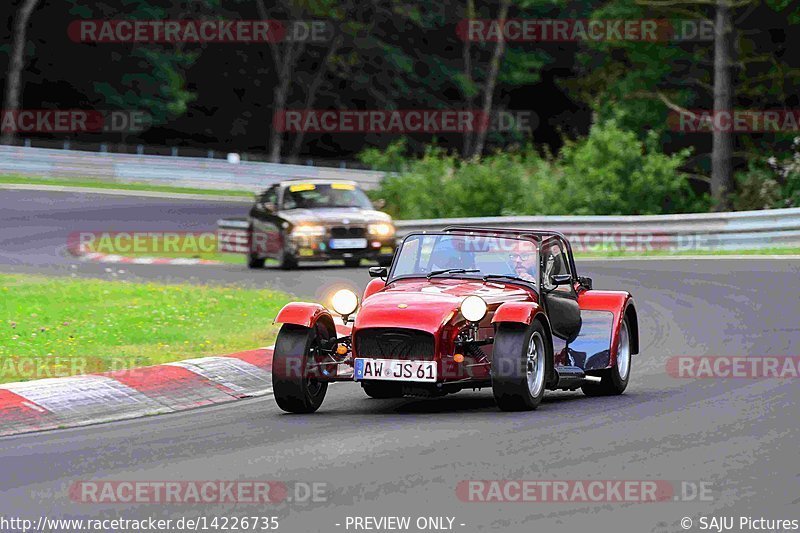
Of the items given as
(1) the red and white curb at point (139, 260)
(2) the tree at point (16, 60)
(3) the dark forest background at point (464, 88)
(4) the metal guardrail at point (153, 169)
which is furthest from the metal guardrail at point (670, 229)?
(2) the tree at point (16, 60)

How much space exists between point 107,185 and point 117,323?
2926 centimetres

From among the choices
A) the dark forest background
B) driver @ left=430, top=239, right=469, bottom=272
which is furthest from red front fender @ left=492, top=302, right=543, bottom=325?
the dark forest background

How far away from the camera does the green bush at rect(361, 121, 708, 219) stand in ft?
106

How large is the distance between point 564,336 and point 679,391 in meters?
1.02

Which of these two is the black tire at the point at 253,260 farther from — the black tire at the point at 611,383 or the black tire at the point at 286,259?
the black tire at the point at 611,383

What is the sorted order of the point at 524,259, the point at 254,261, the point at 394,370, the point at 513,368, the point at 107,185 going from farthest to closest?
the point at 107,185 < the point at 254,261 < the point at 524,259 < the point at 394,370 < the point at 513,368

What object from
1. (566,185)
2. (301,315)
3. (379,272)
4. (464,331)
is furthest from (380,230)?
(464,331)

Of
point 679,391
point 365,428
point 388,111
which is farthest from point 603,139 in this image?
point 388,111

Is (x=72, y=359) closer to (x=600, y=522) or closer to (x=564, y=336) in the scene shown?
(x=564, y=336)

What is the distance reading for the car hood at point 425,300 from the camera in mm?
10516

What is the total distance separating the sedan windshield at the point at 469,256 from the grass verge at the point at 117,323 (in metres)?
2.54

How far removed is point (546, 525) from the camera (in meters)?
6.97

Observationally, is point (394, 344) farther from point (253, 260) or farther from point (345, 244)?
point (253, 260)

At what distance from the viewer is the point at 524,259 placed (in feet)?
38.4
